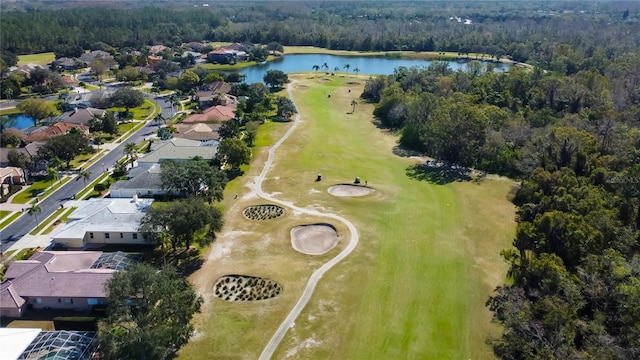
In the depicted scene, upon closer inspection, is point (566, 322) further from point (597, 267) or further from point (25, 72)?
point (25, 72)

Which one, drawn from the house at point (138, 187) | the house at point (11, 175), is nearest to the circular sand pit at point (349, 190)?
the house at point (138, 187)

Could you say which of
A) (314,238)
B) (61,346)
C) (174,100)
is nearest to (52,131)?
(174,100)

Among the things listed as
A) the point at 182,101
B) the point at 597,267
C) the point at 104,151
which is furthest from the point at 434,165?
the point at 182,101

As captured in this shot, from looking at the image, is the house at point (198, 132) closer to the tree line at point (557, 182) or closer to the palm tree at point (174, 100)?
the palm tree at point (174, 100)

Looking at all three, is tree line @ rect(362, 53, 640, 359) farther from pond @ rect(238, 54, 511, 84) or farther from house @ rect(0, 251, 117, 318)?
pond @ rect(238, 54, 511, 84)

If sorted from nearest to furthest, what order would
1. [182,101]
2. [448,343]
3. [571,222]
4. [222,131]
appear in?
[448,343], [571,222], [222,131], [182,101]

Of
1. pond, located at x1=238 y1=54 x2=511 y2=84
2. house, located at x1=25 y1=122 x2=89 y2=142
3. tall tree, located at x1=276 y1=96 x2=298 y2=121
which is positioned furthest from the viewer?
pond, located at x1=238 y1=54 x2=511 y2=84

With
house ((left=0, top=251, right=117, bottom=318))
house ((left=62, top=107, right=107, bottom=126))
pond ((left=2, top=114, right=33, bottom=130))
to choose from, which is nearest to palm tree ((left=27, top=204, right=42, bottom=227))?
house ((left=0, top=251, right=117, bottom=318))
